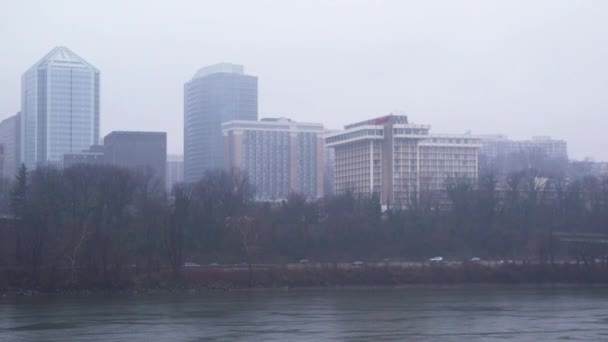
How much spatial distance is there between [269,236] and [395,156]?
75.2m

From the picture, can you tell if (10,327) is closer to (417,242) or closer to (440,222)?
(417,242)

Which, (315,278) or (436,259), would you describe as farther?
(436,259)

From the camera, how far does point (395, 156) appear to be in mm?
167750

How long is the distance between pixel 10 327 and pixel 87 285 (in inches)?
1164

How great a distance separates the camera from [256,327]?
4697cm


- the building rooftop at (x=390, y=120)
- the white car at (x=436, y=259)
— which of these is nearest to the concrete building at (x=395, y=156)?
the building rooftop at (x=390, y=120)

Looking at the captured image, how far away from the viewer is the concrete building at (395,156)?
16650 cm

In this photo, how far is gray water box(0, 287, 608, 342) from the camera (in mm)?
43438

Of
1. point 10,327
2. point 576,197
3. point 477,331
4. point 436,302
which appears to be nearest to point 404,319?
point 477,331

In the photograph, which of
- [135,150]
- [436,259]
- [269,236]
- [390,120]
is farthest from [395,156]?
[269,236]

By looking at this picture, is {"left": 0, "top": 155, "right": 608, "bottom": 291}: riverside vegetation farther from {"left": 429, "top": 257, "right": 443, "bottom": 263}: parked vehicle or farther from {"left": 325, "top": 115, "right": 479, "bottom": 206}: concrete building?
{"left": 325, "top": 115, "right": 479, "bottom": 206}: concrete building

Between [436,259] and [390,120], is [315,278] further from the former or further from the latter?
[390,120]

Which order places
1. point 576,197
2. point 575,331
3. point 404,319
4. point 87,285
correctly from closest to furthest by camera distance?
point 575,331 → point 404,319 → point 87,285 → point 576,197

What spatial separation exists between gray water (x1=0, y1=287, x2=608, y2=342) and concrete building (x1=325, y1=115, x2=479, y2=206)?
8898 cm
